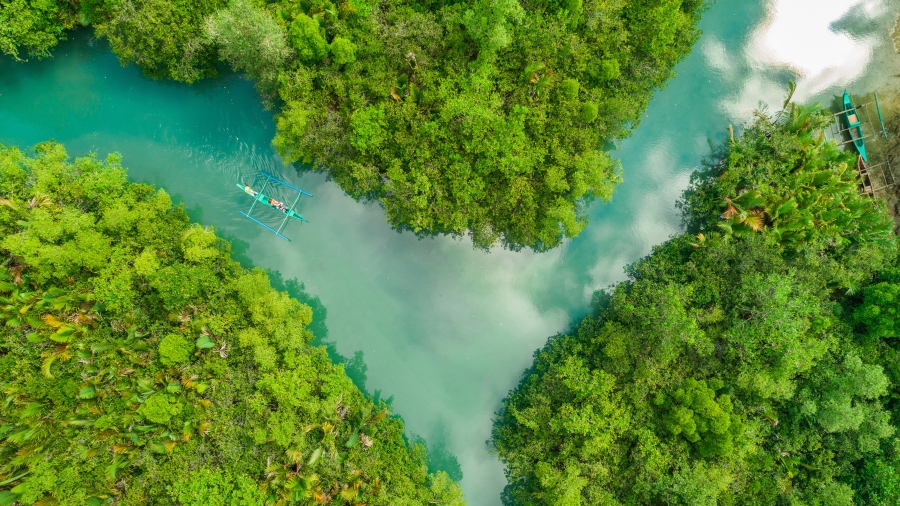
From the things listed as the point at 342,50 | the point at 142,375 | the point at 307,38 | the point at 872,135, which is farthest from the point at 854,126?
the point at 142,375

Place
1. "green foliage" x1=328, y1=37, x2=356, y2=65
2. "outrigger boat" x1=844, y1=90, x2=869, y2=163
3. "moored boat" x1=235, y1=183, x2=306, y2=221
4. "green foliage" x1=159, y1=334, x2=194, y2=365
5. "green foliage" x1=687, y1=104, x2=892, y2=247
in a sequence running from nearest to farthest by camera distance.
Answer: "green foliage" x1=159, y1=334, x2=194, y2=365, "green foliage" x1=328, y1=37, x2=356, y2=65, "green foliage" x1=687, y1=104, x2=892, y2=247, "moored boat" x1=235, y1=183, x2=306, y2=221, "outrigger boat" x1=844, y1=90, x2=869, y2=163

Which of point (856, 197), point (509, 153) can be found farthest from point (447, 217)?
point (856, 197)

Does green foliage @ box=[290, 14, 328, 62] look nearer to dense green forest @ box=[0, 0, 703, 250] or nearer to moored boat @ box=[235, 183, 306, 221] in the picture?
dense green forest @ box=[0, 0, 703, 250]

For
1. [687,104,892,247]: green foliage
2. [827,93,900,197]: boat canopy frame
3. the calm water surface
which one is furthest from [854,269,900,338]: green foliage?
the calm water surface

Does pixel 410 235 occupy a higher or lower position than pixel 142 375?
higher

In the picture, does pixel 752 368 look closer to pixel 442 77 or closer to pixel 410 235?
pixel 410 235

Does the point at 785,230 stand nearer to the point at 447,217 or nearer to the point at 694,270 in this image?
the point at 694,270

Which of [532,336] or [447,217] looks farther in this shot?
[532,336]
